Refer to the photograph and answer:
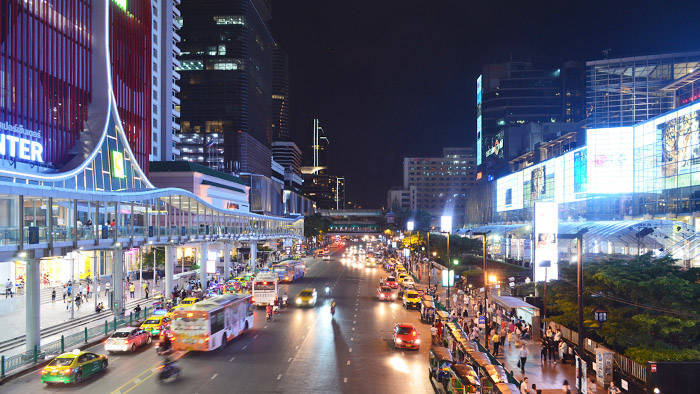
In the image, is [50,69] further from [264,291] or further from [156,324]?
[156,324]

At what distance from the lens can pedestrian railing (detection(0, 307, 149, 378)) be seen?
2505cm

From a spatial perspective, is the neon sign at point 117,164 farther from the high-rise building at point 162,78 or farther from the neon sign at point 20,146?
the high-rise building at point 162,78

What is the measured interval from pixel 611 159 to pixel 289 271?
43296 mm

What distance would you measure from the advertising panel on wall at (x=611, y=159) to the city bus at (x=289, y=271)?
1611 inches

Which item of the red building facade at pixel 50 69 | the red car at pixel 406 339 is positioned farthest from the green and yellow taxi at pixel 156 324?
the red building facade at pixel 50 69

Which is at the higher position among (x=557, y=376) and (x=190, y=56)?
(x=190, y=56)

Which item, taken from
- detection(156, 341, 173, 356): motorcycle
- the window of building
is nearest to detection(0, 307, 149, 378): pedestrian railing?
detection(156, 341, 173, 356): motorcycle

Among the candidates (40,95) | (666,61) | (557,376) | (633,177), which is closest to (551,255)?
(557,376)

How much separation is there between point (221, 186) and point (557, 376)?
332 ft

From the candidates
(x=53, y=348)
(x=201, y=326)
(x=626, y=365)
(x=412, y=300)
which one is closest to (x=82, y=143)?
(x=53, y=348)

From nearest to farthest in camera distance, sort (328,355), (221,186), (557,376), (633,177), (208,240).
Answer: (557,376) → (328,355) → (208,240) → (633,177) → (221,186)

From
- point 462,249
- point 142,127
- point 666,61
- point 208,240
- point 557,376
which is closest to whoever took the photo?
point 557,376

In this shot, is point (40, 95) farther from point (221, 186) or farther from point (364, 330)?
point (221, 186)

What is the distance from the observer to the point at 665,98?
88750 millimetres
